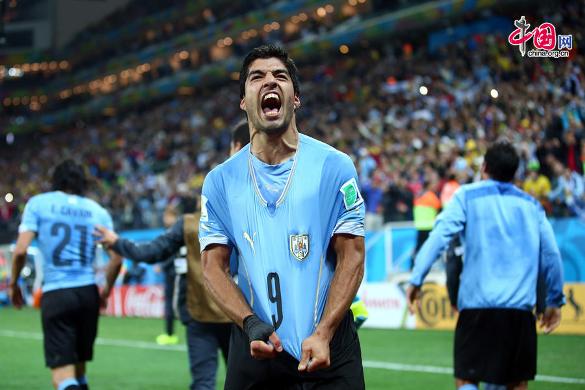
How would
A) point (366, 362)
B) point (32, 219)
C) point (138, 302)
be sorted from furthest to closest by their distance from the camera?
point (138, 302) → point (366, 362) → point (32, 219)

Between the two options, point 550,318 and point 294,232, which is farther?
point 550,318

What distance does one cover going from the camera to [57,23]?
172ft

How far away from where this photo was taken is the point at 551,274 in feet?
20.4

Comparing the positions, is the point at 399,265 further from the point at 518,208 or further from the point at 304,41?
the point at 304,41

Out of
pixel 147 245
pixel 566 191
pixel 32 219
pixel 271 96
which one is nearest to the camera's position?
pixel 271 96

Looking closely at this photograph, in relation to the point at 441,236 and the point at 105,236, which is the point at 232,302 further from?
the point at 105,236

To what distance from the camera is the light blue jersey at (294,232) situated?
12.1 ft

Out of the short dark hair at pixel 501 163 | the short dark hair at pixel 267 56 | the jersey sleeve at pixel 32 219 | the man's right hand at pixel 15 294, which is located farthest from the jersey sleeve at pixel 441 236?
the man's right hand at pixel 15 294

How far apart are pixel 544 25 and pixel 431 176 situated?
706 centimetres

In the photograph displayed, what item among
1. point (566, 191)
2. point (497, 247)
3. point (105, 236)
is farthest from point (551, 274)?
point (566, 191)

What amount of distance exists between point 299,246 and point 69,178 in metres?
4.36

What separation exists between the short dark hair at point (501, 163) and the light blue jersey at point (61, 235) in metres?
3.30

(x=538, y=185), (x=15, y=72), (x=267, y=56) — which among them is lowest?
(x=267, y=56)

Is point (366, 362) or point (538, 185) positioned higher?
point (538, 185)
